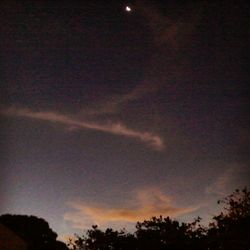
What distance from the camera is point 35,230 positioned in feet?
141

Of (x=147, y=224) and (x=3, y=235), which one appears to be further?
(x=147, y=224)

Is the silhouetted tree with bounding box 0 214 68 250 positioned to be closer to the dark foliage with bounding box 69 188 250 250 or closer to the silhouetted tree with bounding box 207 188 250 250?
the dark foliage with bounding box 69 188 250 250

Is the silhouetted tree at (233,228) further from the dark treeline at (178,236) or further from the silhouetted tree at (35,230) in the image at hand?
the silhouetted tree at (35,230)

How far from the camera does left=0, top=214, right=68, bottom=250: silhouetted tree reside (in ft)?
138

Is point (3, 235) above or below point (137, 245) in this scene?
below

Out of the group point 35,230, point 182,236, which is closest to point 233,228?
point 182,236

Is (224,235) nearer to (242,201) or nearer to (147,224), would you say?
(242,201)

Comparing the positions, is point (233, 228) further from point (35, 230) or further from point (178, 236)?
point (35, 230)

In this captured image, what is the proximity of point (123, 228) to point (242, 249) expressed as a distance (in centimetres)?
1323

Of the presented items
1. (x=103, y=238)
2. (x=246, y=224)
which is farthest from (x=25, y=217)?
(x=246, y=224)

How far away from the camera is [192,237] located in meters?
32.4

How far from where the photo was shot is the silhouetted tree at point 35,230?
4209 centimetres

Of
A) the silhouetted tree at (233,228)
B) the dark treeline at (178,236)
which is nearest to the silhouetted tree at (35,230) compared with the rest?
the dark treeline at (178,236)

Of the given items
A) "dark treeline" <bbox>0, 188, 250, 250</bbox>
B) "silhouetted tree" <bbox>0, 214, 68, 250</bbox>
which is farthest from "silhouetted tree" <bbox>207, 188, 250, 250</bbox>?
"silhouetted tree" <bbox>0, 214, 68, 250</bbox>
